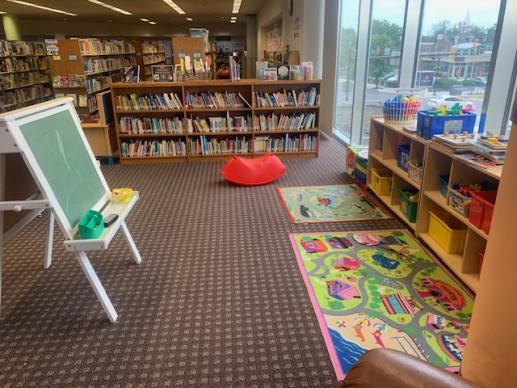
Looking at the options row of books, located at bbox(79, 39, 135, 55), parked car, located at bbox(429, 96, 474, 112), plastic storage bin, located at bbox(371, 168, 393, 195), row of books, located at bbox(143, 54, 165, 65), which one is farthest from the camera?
row of books, located at bbox(143, 54, 165, 65)

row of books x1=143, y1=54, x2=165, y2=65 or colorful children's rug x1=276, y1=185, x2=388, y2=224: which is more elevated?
row of books x1=143, y1=54, x2=165, y2=65

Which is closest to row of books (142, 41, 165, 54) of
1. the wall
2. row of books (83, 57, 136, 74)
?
row of books (83, 57, 136, 74)

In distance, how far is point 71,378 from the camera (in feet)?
6.04

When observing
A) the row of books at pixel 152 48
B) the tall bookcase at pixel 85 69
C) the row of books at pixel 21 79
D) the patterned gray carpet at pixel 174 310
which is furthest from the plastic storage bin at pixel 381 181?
the row of books at pixel 152 48

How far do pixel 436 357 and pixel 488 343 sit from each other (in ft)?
2.00

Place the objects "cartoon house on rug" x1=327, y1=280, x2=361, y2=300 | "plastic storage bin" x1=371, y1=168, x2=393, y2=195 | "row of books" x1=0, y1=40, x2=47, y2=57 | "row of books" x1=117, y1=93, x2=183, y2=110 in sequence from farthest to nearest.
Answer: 1. "row of books" x1=0, y1=40, x2=47, y2=57
2. "row of books" x1=117, y1=93, x2=183, y2=110
3. "plastic storage bin" x1=371, y1=168, x2=393, y2=195
4. "cartoon house on rug" x1=327, y1=280, x2=361, y2=300

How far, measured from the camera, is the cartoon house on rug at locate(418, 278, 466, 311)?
2.31 meters

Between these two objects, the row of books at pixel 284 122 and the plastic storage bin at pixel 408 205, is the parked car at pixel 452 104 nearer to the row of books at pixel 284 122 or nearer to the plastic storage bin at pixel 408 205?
the plastic storage bin at pixel 408 205

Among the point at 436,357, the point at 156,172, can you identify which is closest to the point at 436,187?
the point at 436,357

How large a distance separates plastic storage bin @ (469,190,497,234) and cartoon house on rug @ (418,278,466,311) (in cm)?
46

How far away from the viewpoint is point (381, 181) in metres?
3.85

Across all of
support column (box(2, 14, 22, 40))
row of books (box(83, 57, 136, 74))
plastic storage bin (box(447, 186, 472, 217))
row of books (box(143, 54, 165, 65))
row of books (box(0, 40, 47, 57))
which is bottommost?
plastic storage bin (box(447, 186, 472, 217))

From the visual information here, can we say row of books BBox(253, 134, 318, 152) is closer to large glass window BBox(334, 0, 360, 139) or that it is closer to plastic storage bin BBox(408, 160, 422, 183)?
large glass window BBox(334, 0, 360, 139)

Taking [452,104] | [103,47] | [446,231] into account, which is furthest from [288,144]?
[103,47]
